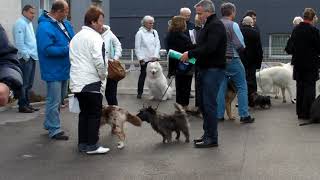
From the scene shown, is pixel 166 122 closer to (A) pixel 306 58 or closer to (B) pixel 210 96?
(B) pixel 210 96

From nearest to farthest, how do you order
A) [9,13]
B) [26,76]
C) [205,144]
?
1. [205,144]
2. [26,76]
3. [9,13]

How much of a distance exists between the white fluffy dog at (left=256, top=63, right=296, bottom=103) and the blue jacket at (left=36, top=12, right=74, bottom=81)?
18.8ft

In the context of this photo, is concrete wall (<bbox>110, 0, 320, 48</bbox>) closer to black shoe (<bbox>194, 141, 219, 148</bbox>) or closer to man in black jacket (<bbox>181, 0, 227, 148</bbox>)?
man in black jacket (<bbox>181, 0, 227, 148</bbox>)

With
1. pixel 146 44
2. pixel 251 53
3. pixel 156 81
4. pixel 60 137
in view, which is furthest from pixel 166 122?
pixel 146 44

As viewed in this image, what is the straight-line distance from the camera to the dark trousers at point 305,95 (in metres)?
9.81

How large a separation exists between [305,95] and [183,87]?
2.09 m

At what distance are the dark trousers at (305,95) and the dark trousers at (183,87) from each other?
190 cm

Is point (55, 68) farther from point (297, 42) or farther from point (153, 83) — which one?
point (153, 83)

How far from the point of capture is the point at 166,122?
795cm

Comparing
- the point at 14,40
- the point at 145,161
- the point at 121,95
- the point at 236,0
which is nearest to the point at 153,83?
the point at 121,95

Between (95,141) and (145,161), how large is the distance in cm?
74

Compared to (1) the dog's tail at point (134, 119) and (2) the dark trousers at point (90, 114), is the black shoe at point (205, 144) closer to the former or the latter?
(1) the dog's tail at point (134, 119)

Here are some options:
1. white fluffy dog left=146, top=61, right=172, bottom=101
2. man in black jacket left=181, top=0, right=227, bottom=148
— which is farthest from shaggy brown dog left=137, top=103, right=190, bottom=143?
white fluffy dog left=146, top=61, right=172, bottom=101

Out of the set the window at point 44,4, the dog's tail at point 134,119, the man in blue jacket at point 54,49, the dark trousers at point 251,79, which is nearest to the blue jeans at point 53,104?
the man in blue jacket at point 54,49
